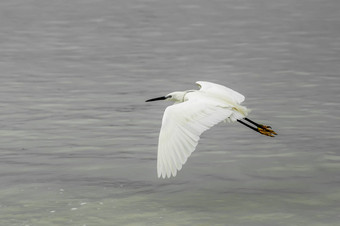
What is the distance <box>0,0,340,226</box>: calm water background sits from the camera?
7527mm

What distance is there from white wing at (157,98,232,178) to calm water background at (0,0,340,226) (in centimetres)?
50

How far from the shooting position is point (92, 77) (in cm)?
1551

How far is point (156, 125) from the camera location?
443 inches

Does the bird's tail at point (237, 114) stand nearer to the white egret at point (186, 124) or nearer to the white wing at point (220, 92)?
the white egret at point (186, 124)

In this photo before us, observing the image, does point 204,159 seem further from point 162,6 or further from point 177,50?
point 162,6

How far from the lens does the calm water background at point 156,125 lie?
753 cm

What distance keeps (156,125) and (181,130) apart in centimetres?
377

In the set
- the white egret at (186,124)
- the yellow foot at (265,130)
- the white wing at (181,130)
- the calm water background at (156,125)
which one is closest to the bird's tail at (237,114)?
the white egret at (186,124)

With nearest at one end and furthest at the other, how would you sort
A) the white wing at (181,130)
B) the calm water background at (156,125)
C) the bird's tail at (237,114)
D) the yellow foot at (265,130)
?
1. the white wing at (181,130)
2. the calm water background at (156,125)
3. the bird's tail at (237,114)
4. the yellow foot at (265,130)

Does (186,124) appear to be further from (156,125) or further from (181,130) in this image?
(156,125)

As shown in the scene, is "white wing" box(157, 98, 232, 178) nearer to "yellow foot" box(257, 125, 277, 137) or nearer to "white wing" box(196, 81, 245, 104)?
"white wing" box(196, 81, 245, 104)

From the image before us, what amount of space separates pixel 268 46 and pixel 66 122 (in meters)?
8.99

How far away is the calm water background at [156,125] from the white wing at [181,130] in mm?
498

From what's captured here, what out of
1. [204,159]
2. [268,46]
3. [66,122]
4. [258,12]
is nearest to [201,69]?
[268,46]
